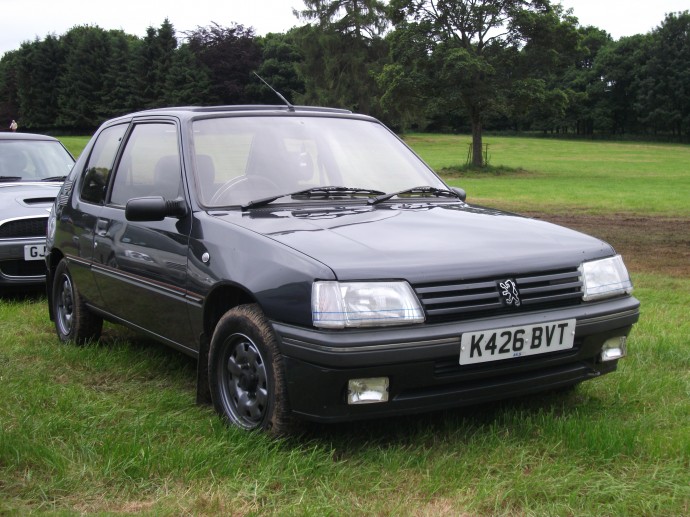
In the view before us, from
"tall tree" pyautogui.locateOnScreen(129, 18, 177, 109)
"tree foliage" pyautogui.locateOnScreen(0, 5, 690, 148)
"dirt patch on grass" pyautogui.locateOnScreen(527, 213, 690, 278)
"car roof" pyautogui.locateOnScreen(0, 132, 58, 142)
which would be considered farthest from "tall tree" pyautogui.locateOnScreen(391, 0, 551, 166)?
"tall tree" pyautogui.locateOnScreen(129, 18, 177, 109)

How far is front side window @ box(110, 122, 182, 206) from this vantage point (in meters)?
4.49

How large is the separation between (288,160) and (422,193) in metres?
0.81

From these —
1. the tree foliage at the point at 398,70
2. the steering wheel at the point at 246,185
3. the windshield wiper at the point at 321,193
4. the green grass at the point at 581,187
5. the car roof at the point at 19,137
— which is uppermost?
the tree foliage at the point at 398,70

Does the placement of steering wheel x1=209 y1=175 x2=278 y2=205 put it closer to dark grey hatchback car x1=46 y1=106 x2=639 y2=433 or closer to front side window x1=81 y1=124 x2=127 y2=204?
dark grey hatchback car x1=46 y1=106 x2=639 y2=433

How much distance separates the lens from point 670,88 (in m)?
82.2

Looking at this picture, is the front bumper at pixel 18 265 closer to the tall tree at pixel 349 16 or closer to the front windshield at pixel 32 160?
the front windshield at pixel 32 160

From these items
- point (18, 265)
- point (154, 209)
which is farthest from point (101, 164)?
point (18, 265)

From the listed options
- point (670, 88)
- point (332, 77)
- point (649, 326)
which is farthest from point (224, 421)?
point (670, 88)

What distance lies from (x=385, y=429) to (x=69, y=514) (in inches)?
61.4

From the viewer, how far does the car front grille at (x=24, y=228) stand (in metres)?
7.41

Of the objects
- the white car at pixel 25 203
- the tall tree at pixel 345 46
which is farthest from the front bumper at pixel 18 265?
the tall tree at pixel 345 46

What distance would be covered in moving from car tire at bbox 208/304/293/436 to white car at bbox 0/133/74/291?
4.25m

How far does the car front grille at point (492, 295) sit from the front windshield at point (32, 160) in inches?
267

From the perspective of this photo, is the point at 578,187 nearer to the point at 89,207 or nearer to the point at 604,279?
the point at 89,207
